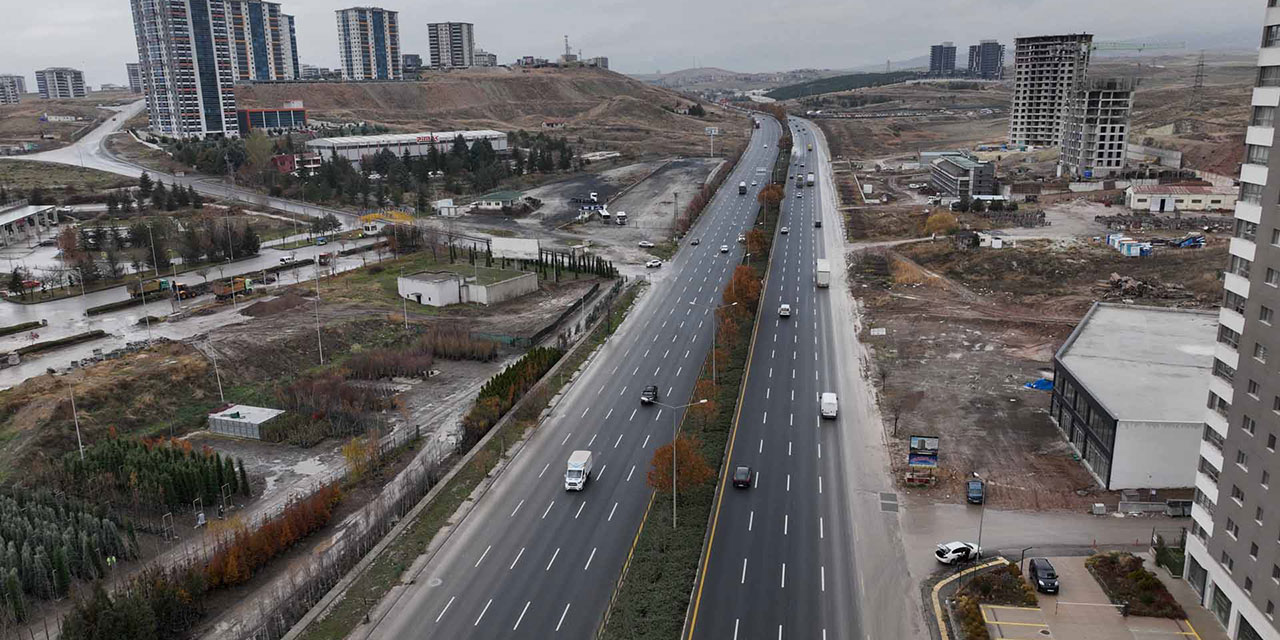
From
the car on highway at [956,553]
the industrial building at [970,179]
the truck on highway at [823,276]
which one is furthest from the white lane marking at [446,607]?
the industrial building at [970,179]

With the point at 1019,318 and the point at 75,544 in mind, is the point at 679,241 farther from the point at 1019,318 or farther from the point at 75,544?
the point at 75,544

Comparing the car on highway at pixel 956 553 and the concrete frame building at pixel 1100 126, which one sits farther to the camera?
the concrete frame building at pixel 1100 126

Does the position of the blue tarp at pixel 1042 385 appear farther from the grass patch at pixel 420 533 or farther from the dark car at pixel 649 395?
the grass patch at pixel 420 533

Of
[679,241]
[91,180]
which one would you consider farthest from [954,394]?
[91,180]

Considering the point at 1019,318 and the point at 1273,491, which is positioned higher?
the point at 1273,491

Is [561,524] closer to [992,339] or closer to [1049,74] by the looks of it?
[992,339]

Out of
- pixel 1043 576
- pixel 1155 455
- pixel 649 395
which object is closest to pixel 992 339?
pixel 1155 455
